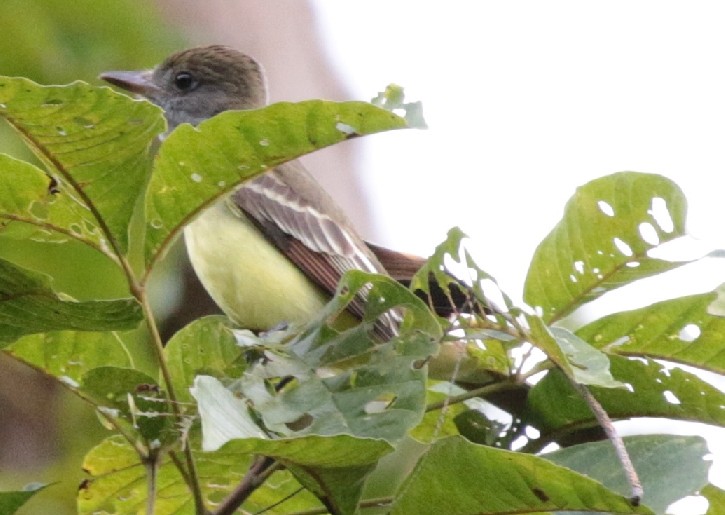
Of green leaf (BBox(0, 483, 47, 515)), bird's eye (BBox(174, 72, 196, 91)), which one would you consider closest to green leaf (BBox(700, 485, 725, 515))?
green leaf (BBox(0, 483, 47, 515))

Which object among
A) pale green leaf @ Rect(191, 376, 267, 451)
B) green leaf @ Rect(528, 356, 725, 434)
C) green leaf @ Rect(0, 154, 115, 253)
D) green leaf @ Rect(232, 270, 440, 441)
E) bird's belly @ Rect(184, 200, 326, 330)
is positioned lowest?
bird's belly @ Rect(184, 200, 326, 330)

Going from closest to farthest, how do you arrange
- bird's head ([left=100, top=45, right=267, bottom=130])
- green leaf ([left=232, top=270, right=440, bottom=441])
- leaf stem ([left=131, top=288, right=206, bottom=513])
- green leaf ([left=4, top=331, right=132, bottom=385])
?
green leaf ([left=232, top=270, right=440, bottom=441])
leaf stem ([left=131, top=288, right=206, bottom=513])
green leaf ([left=4, top=331, right=132, bottom=385])
bird's head ([left=100, top=45, right=267, bottom=130])

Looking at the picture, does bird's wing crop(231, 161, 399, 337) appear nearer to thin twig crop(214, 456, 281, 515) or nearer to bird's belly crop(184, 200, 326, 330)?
bird's belly crop(184, 200, 326, 330)

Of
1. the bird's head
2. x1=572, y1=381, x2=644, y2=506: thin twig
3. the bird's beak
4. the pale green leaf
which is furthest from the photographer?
the bird's head

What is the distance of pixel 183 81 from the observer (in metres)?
4.62

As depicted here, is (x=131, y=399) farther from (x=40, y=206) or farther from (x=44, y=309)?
(x=40, y=206)

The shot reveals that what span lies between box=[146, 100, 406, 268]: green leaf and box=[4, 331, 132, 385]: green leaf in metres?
0.34

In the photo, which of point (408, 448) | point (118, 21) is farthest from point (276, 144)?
point (118, 21)

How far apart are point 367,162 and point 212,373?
4908 mm

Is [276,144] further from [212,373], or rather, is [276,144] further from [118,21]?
[118,21]

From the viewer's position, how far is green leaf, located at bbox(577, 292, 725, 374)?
2188mm

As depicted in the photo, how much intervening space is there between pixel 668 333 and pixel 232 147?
80 centimetres

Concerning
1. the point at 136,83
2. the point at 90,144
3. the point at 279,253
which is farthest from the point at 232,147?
the point at 136,83

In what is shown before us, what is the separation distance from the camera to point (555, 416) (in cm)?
224
